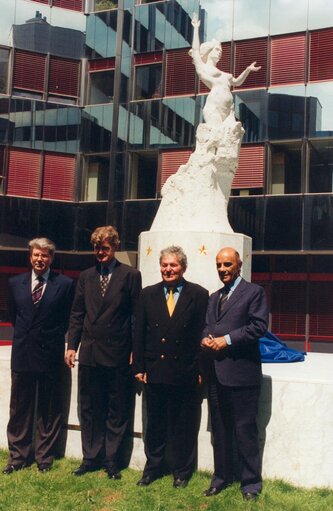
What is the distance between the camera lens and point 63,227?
22125 millimetres

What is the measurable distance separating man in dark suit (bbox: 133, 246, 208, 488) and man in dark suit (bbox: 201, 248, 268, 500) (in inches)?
7.3

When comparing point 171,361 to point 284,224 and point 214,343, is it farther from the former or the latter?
point 284,224

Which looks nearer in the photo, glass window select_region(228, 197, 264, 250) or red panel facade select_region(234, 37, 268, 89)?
glass window select_region(228, 197, 264, 250)

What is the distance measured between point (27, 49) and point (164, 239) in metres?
16.8

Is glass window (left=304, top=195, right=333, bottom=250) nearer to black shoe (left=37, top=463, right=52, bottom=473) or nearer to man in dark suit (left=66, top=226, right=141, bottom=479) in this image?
man in dark suit (left=66, top=226, right=141, bottom=479)

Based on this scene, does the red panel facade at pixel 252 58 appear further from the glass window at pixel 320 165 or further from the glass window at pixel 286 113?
the glass window at pixel 320 165

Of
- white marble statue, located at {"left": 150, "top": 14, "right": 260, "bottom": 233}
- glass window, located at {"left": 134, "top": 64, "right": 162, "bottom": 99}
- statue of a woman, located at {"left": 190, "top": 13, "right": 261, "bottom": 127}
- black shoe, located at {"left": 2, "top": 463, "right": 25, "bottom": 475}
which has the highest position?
glass window, located at {"left": 134, "top": 64, "right": 162, "bottom": 99}

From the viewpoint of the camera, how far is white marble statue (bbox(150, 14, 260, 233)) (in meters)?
9.02

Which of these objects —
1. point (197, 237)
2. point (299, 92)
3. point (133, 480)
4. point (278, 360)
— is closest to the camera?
→ point (133, 480)

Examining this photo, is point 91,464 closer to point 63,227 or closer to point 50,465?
point 50,465

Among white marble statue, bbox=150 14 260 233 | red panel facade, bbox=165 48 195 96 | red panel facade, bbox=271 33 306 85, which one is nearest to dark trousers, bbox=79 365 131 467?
white marble statue, bbox=150 14 260 233

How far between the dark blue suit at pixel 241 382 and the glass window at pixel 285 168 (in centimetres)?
1527

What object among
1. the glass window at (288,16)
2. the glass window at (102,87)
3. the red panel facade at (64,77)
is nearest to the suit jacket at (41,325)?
the glass window at (288,16)

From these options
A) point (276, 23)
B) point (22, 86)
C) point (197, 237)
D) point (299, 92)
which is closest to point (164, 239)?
point (197, 237)
